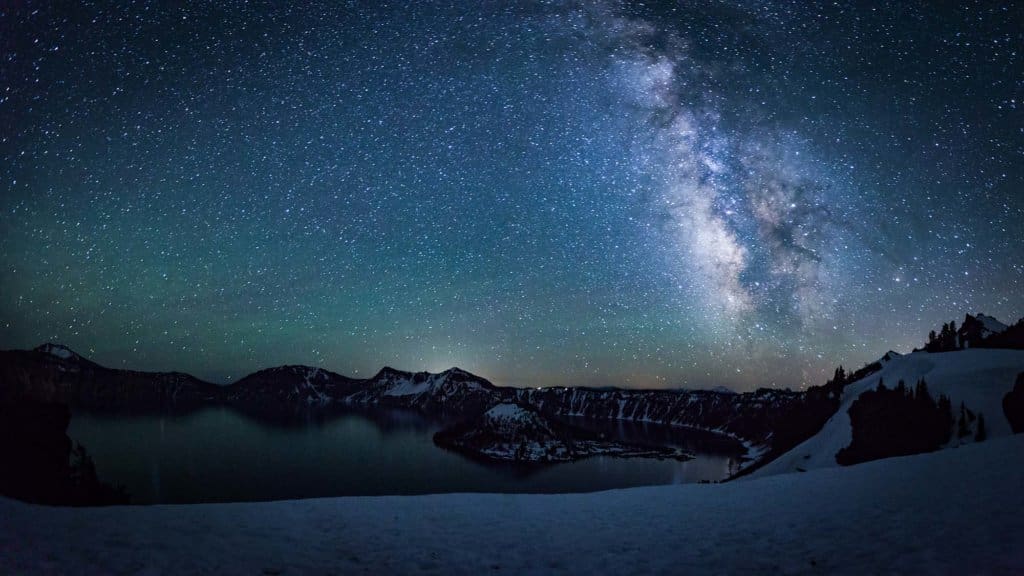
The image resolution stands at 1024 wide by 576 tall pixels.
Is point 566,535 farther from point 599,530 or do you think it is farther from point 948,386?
point 948,386

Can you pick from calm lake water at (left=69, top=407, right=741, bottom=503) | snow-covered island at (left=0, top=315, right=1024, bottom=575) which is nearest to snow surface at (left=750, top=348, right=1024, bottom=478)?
snow-covered island at (left=0, top=315, right=1024, bottom=575)

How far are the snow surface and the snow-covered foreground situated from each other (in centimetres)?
4280

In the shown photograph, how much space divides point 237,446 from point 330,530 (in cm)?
19134

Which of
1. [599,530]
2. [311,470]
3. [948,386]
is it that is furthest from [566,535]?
[311,470]

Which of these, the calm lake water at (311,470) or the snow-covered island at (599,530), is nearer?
the snow-covered island at (599,530)

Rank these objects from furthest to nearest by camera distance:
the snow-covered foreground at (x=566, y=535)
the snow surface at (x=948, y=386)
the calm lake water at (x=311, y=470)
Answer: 1. the calm lake water at (x=311, y=470)
2. the snow surface at (x=948, y=386)
3. the snow-covered foreground at (x=566, y=535)

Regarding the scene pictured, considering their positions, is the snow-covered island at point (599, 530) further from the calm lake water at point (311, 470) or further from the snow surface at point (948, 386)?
the calm lake water at point (311, 470)

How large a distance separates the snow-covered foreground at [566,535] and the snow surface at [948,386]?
1685 inches

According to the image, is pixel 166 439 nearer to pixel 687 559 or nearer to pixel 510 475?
pixel 510 475

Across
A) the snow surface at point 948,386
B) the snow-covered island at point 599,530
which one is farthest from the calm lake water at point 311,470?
the snow-covered island at point 599,530

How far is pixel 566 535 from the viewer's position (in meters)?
13.9

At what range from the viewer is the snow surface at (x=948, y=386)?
50.6 metres

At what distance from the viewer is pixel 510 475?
148 meters

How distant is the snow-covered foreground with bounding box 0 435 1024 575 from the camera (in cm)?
959
